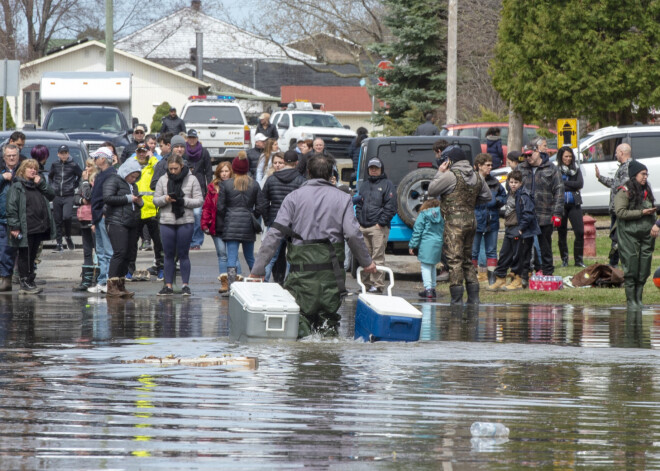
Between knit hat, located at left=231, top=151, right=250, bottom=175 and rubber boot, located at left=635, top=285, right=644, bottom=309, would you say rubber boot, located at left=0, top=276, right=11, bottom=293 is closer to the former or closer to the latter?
knit hat, located at left=231, top=151, right=250, bottom=175

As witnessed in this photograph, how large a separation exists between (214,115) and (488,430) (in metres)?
31.2

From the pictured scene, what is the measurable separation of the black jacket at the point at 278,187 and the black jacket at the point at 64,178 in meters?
6.47

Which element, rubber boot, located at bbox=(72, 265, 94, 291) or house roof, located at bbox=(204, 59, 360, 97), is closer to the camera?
rubber boot, located at bbox=(72, 265, 94, 291)

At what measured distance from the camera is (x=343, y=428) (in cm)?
692

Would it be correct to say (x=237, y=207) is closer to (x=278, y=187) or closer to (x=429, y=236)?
(x=278, y=187)

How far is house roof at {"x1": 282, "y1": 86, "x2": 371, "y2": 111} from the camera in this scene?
86.6 meters

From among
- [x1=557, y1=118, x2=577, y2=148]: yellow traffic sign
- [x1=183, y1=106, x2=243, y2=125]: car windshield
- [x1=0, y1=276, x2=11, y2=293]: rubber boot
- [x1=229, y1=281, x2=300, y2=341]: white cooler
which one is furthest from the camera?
[x1=183, y1=106, x2=243, y2=125]: car windshield

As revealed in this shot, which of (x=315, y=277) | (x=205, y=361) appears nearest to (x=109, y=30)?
(x=315, y=277)

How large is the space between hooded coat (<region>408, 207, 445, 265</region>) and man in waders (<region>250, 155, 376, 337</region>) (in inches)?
217

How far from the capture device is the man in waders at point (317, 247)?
10234mm

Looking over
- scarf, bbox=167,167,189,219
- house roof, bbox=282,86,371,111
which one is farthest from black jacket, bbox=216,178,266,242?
house roof, bbox=282,86,371,111

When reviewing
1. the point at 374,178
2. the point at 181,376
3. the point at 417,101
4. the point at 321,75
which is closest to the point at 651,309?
the point at 374,178

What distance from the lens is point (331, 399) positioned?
7.89 metres

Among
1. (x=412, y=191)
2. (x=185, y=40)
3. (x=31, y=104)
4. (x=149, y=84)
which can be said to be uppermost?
(x=185, y=40)
